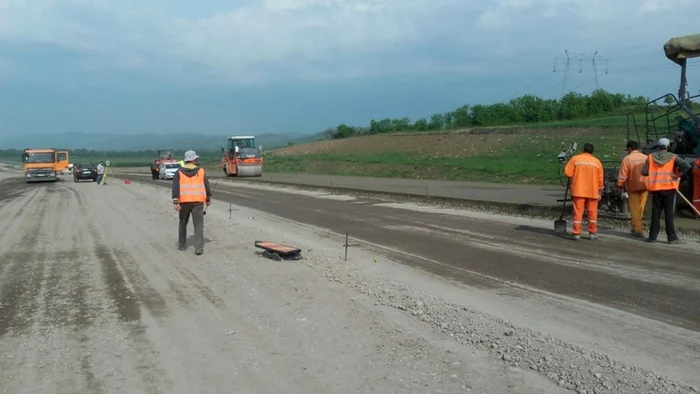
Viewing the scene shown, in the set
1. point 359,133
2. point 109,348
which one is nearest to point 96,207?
point 109,348

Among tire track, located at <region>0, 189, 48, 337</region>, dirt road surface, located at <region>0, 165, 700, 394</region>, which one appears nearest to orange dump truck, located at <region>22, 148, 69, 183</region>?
tire track, located at <region>0, 189, 48, 337</region>

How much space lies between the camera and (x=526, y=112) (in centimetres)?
7156

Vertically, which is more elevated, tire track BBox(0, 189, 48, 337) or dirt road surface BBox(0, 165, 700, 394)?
dirt road surface BBox(0, 165, 700, 394)

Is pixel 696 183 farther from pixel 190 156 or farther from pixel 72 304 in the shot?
pixel 72 304

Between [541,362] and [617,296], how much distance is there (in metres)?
2.92

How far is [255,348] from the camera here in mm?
5848

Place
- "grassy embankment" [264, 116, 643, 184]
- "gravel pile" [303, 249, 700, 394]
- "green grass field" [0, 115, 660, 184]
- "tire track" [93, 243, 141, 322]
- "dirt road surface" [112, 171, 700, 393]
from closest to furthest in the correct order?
"gravel pile" [303, 249, 700, 394] → "dirt road surface" [112, 171, 700, 393] → "tire track" [93, 243, 141, 322] → "green grass field" [0, 115, 660, 184] → "grassy embankment" [264, 116, 643, 184]

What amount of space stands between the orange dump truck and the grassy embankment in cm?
2100

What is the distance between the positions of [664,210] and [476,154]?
33.8 metres

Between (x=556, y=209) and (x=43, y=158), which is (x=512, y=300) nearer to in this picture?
(x=556, y=209)

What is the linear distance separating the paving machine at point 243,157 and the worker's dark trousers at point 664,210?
37329 mm

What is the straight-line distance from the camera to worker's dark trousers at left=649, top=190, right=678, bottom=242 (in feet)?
37.9

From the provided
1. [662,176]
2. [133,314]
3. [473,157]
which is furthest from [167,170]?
[133,314]

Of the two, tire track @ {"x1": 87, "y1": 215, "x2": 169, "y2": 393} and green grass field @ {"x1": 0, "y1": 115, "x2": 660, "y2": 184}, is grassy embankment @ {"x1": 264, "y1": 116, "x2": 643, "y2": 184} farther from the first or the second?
tire track @ {"x1": 87, "y1": 215, "x2": 169, "y2": 393}
